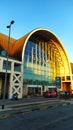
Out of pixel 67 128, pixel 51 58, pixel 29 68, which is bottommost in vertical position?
pixel 67 128

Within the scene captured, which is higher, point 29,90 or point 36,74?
point 36,74

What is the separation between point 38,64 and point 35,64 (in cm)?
170

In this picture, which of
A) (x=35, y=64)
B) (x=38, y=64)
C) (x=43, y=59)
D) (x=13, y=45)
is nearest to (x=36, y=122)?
(x=35, y=64)

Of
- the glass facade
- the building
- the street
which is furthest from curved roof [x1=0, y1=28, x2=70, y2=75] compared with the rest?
the street

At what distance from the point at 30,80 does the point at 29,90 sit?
2.78 meters

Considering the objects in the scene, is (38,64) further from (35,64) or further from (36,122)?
(36,122)

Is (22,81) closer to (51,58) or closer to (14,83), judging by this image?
(14,83)

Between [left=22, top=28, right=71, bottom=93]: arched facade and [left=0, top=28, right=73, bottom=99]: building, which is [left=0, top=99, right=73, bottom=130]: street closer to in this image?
[left=0, top=28, right=73, bottom=99]: building

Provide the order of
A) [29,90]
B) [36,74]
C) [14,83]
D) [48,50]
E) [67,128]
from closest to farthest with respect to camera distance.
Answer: [67,128] → [14,83] → [29,90] → [36,74] → [48,50]

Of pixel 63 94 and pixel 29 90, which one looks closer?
pixel 63 94

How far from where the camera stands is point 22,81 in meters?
40.9

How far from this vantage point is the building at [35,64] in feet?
128

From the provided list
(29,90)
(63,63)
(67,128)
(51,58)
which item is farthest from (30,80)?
(67,128)

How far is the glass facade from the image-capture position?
45.6 metres
